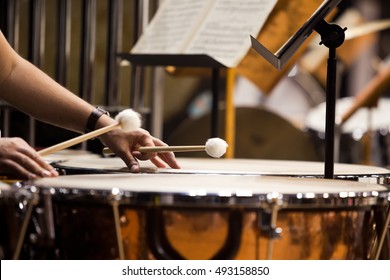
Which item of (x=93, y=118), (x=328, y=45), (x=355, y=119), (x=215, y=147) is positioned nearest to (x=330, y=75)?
(x=328, y=45)

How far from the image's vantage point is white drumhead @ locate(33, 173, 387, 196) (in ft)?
3.71

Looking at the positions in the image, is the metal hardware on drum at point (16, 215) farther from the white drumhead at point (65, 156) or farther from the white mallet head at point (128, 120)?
the white drumhead at point (65, 156)

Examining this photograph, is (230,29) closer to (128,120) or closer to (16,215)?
(128,120)

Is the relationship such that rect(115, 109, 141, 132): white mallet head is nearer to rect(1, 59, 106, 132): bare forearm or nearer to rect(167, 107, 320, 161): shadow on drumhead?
rect(1, 59, 106, 132): bare forearm

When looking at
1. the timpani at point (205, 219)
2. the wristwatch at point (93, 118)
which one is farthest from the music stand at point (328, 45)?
the wristwatch at point (93, 118)

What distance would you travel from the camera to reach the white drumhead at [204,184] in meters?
1.13

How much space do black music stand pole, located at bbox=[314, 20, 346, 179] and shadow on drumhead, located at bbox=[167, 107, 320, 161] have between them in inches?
84.2

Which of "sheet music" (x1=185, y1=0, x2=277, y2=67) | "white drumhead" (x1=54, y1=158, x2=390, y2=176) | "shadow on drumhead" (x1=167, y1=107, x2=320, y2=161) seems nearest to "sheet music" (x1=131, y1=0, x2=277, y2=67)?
"sheet music" (x1=185, y1=0, x2=277, y2=67)

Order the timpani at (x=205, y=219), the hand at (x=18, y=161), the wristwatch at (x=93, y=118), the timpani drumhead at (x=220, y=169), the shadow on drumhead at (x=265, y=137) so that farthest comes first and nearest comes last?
the shadow on drumhead at (x=265, y=137), the wristwatch at (x=93, y=118), the timpani drumhead at (x=220, y=169), the hand at (x=18, y=161), the timpani at (x=205, y=219)

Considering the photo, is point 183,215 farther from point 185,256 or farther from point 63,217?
point 63,217

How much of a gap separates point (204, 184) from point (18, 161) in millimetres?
301

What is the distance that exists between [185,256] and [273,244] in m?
0.13

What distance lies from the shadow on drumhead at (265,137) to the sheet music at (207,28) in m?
1.28
